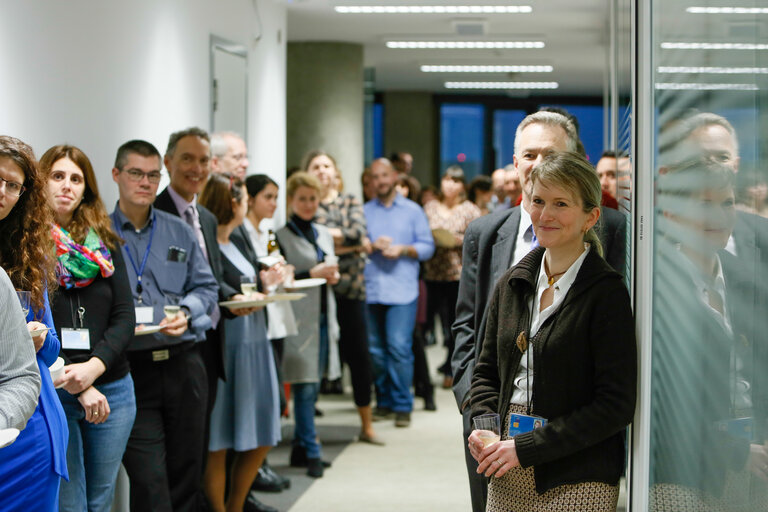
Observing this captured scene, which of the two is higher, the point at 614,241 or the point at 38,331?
the point at 614,241

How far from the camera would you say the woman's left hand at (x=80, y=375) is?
301 centimetres

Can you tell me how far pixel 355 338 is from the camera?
20.2 ft

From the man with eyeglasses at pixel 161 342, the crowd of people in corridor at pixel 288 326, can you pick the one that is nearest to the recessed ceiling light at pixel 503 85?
the crowd of people in corridor at pixel 288 326

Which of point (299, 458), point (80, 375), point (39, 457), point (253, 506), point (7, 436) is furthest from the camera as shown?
point (299, 458)

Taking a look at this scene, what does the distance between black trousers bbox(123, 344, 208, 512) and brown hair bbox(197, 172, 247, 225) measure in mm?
827

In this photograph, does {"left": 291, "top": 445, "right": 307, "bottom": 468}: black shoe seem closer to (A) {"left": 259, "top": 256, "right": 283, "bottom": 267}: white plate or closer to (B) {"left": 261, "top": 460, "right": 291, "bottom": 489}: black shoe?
(B) {"left": 261, "top": 460, "right": 291, "bottom": 489}: black shoe

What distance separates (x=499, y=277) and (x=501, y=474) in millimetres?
636

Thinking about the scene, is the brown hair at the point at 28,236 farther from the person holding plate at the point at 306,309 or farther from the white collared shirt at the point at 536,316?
the person holding plate at the point at 306,309

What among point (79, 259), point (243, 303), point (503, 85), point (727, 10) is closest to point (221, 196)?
point (243, 303)

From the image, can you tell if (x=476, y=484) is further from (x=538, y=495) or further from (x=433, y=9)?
(x=433, y=9)

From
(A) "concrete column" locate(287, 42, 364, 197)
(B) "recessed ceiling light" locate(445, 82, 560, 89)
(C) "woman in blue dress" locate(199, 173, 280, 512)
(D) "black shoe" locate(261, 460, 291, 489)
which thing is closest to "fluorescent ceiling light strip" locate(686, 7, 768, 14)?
(C) "woman in blue dress" locate(199, 173, 280, 512)

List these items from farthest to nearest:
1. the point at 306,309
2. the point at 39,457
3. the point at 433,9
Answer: the point at 433,9 < the point at 306,309 < the point at 39,457

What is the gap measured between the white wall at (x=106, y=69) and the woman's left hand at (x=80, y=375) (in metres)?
0.90

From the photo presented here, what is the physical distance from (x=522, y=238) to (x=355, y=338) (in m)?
3.53
